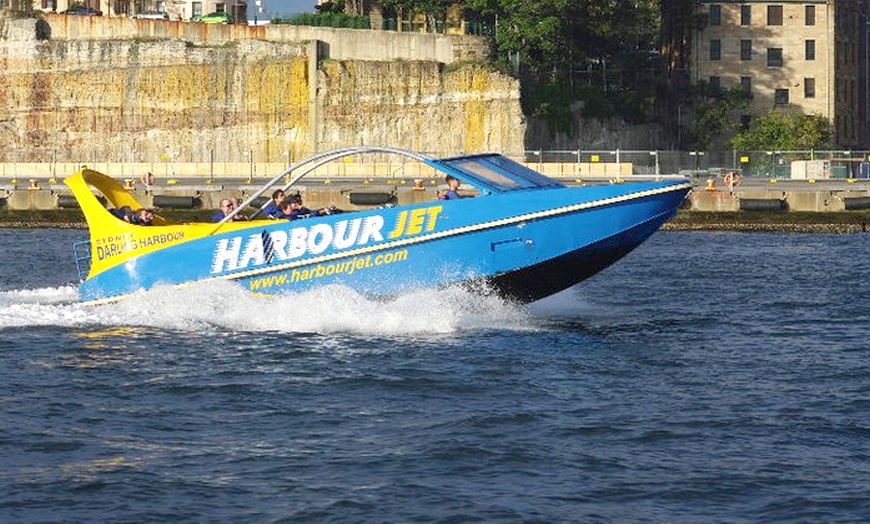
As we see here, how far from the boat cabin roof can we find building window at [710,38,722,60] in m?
80.1

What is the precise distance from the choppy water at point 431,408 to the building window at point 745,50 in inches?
2902

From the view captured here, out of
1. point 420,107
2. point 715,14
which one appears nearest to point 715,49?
point 715,14

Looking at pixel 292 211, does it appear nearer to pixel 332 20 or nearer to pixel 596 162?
pixel 596 162

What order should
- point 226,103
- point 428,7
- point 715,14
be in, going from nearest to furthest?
1. point 428,7
2. point 226,103
3. point 715,14

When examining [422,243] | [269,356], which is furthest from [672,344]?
[269,356]

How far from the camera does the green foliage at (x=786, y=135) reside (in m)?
93.6

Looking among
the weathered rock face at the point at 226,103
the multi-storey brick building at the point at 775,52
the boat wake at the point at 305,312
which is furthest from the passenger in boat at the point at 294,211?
the multi-storey brick building at the point at 775,52

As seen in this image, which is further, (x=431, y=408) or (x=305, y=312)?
(x=305, y=312)

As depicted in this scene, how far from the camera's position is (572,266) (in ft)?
86.3

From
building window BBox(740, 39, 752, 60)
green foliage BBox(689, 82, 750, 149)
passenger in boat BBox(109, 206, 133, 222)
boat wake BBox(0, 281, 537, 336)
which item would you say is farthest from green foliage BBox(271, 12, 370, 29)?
boat wake BBox(0, 281, 537, 336)

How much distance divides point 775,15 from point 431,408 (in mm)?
88884

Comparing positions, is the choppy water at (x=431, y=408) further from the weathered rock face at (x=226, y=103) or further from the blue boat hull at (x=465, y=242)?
the weathered rock face at (x=226, y=103)

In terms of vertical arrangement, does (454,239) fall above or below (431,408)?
above

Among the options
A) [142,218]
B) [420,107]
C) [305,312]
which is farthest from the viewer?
[420,107]
